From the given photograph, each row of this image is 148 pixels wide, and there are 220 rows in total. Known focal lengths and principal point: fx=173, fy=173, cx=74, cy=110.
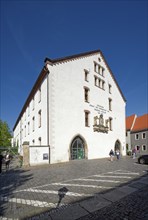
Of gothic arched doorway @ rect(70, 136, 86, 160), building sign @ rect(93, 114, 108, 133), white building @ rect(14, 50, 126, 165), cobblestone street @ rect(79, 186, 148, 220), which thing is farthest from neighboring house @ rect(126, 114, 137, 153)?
cobblestone street @ rect(79, 186, 148, 220)

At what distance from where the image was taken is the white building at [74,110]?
19844mm

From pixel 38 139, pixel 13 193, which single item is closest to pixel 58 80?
pixel 38 139

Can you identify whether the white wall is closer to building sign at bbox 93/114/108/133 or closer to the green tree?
building sign at bbox 93/114/108/133

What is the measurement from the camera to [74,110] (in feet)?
73.9

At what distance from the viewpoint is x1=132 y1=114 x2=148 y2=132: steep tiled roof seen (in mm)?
41688

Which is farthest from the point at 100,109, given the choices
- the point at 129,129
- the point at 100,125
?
the point at 129,129

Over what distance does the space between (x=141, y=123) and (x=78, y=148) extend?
2682cm

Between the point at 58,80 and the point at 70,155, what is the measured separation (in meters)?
9.34

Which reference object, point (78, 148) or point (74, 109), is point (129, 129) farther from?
point (74, 109)

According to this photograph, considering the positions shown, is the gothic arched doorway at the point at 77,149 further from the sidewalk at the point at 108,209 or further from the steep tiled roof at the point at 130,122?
the steep tiled roof at the point at 130,122

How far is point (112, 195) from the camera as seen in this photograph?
709cm

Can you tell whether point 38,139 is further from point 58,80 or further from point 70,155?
point 58,80

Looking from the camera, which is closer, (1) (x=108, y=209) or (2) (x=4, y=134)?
(1) (x=108, y=209)

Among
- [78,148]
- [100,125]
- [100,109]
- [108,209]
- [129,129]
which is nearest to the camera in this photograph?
[108,209]
